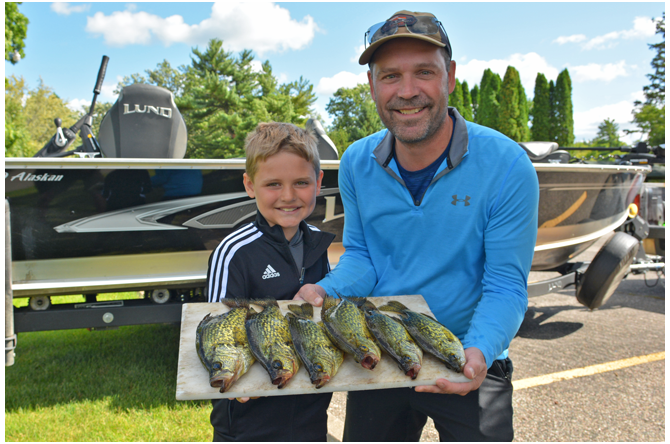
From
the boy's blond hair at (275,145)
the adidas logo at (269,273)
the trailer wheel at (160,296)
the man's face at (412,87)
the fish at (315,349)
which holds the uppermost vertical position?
the man's face at (412,87)

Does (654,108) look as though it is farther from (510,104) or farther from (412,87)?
(412,87)

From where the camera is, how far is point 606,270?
5.48 metres

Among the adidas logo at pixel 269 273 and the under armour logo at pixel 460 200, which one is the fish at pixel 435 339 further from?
the adidas logo at pixel 269 273

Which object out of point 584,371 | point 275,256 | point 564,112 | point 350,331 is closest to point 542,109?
point 564,112

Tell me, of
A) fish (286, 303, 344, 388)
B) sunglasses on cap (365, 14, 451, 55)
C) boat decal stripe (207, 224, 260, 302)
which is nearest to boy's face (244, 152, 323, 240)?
boat decal stripe (207, 224, 260, 302)

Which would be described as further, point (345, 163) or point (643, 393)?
point (643, 393)

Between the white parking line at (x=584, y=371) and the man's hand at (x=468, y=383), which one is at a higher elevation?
the man's hand at (x=468, y=383)

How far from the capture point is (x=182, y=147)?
4.86 metres

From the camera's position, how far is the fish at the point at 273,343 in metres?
1.43

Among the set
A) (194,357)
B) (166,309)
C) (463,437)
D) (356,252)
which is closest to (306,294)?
(356,252)

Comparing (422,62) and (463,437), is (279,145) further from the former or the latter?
(463,437)

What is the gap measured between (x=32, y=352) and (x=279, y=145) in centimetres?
526

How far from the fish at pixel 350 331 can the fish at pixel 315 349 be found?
0.04m

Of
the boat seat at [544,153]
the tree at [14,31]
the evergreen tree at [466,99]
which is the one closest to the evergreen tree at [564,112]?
the evergreen tree at [466,99]
